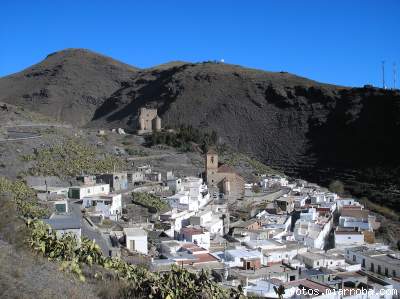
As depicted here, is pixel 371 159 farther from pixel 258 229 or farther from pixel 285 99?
pixel 258 229

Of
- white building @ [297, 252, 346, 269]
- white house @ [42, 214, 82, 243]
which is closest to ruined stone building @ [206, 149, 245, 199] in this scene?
white building @ [297, 252, 346, 269]

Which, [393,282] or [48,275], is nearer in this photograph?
[48,275]

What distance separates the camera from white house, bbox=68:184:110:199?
848 inches

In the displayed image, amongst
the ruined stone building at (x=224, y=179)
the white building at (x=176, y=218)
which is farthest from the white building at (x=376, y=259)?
the ruined stone building at (x=224, y=179)

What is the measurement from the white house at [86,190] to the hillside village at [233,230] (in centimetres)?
5

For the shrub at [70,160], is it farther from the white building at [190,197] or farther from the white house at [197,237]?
the white house at [197,237]

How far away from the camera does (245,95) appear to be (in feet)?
240

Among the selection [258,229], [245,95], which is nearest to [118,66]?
[245,95]

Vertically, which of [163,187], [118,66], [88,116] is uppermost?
[118,66]

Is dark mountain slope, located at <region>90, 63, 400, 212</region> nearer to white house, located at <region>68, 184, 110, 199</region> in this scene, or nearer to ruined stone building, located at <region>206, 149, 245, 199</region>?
ruined stone building, located at <region>206, 149, 245, 199</region>

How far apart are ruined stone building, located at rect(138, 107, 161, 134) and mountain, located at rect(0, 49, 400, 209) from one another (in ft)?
34.5

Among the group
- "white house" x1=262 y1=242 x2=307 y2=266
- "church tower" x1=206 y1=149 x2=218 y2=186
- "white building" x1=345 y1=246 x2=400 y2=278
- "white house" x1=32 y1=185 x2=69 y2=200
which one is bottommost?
"white building" x1=345 y1=246 x2=400 y2=278

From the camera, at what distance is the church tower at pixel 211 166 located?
99.8 ft

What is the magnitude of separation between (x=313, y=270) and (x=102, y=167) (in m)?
17.5
